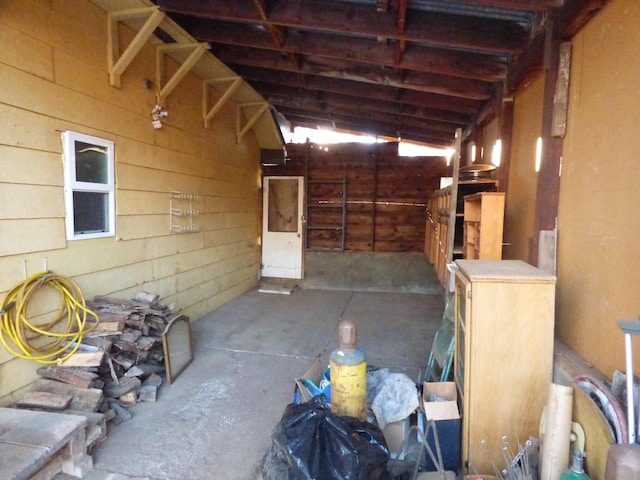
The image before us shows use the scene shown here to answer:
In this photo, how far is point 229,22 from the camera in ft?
11.5

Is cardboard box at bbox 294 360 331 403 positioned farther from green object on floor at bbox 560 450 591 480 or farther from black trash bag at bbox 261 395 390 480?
green object on floor at bbox 560 450 591 480

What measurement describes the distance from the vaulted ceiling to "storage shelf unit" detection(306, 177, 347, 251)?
6.01 feet

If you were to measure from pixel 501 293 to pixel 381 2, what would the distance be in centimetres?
219

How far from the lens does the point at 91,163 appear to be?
2854 mm

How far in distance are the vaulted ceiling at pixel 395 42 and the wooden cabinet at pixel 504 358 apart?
4.70ft

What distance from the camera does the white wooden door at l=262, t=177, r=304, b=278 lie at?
681cm

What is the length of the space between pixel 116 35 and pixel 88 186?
4.14 feet

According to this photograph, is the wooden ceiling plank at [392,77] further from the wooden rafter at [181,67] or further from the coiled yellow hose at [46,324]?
the coiled yellow hose at [46,324]

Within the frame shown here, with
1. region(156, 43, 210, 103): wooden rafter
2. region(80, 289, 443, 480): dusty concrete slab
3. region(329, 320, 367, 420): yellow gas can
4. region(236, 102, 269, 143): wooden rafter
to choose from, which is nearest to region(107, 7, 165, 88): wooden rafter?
region(156, 43, 210, 103): wooden rafter

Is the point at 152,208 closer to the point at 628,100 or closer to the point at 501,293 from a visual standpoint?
the point at 501,293

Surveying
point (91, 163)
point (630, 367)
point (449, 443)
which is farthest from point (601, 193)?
point (91, 163)

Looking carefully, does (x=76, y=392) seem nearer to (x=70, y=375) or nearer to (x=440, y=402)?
(x=70, y=375)

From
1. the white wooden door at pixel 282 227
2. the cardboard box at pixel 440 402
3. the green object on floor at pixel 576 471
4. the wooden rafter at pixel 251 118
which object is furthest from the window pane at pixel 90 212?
the white wooden door at pixel 282 227

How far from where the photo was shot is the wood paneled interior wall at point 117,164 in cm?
225
